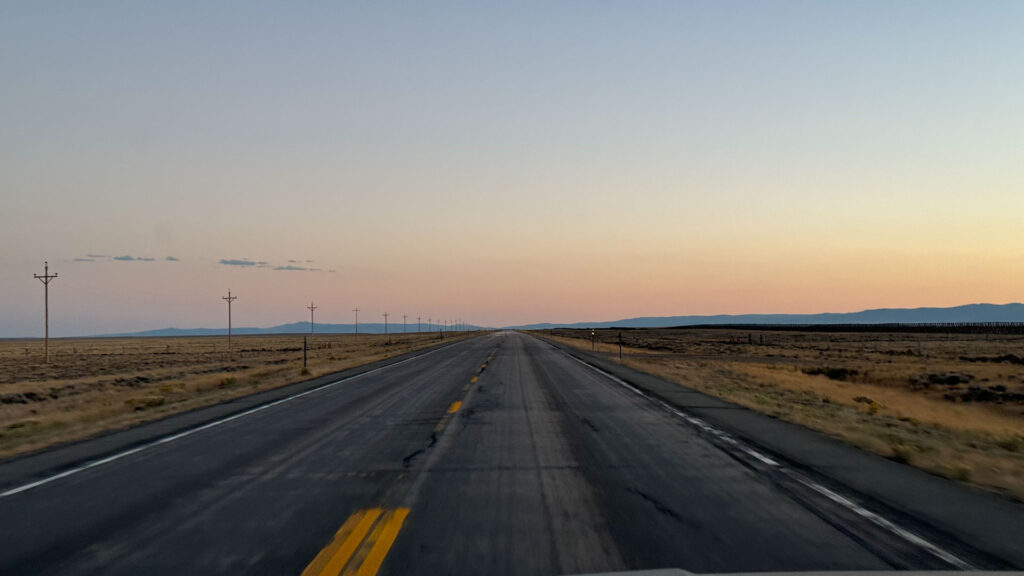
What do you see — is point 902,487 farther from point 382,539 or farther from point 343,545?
point 343,545

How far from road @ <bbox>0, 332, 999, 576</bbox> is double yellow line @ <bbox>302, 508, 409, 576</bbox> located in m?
0.02

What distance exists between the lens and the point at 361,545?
4.90m

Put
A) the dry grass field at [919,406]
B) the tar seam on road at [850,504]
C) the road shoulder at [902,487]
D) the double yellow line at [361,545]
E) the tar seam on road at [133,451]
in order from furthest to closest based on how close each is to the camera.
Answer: the dry grass field at [919,406], the tar seam on road at [133,451], the road shoulder at [902,487], the tar seam on road at [850,504], the double yellow line at [361,545]

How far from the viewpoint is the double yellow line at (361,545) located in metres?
4.41

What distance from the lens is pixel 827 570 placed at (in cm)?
429

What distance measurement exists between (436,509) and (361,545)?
1.21 meters

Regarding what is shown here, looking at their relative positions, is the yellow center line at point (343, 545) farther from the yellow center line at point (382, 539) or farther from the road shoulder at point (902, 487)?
the road shoulder at point (902, 487)

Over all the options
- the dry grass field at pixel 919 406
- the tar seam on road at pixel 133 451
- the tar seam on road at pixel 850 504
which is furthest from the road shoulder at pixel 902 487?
the tar seam on road at pixel 133 451

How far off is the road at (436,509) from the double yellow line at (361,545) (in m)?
0.02

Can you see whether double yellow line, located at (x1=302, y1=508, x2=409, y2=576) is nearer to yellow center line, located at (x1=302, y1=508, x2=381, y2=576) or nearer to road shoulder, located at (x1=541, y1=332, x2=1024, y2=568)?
yellow center line, located at (x1=302, y1=508, x2=381, y2=576)

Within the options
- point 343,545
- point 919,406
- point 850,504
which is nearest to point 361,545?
point 343,545

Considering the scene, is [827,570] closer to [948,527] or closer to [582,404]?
[948,527]

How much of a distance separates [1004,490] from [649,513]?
4143 millimetres

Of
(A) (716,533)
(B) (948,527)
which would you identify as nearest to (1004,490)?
(B) (948,527)
